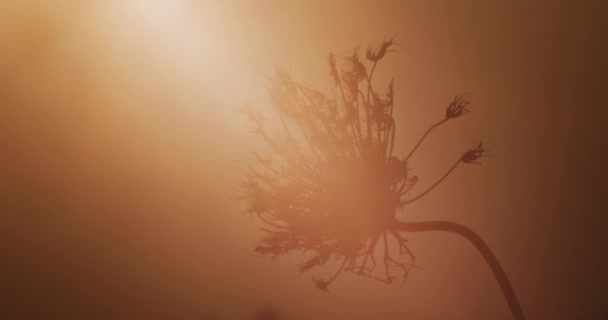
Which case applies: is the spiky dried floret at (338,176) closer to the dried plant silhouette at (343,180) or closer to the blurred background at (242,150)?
the dried plant silhouette at (343,180)

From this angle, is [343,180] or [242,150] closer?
[343,180]

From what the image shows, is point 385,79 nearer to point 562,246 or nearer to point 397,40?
point 397,40

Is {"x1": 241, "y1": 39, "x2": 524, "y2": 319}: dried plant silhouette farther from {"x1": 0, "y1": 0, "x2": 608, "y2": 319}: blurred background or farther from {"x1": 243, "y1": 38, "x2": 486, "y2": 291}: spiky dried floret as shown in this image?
{"x1": 0, "y1": 0, "x2": 608, "y2": 319}: blurred background

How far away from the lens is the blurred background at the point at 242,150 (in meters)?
1.31

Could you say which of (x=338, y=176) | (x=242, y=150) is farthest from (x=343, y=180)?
(x=242, y=150)

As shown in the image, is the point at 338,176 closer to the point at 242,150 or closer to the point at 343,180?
the point at 343,180

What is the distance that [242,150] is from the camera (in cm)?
145

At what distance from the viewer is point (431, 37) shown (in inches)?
52.9

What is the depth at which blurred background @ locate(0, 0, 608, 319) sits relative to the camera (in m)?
1.31

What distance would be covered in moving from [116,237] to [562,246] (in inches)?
62.5

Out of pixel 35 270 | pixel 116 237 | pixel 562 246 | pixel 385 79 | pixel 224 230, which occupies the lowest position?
pixel 35 270

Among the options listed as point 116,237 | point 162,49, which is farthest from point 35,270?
point 162,49

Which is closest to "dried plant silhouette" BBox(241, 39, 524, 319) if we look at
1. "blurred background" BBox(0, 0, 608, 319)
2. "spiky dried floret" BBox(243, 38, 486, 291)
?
"spiky dried floret" BBox(243, 38, 486, 291)

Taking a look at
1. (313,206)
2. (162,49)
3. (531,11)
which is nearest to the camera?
(313,206)
